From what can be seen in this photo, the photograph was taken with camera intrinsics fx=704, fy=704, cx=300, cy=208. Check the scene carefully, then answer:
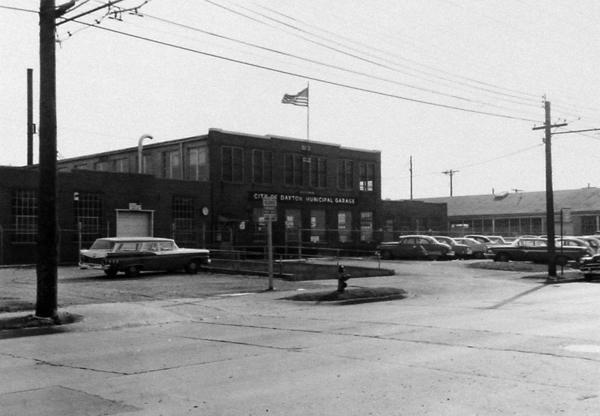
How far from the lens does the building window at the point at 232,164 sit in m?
45.6

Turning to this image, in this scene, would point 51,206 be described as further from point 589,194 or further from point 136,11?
point 589,194

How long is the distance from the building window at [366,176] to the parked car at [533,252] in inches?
622

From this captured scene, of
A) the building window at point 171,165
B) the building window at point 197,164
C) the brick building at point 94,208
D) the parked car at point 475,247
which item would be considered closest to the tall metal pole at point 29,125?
the building window at point 171,165

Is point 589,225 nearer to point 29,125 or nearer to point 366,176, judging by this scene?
point 366,176

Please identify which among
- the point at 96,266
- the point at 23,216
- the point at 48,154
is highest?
the point at 48,154

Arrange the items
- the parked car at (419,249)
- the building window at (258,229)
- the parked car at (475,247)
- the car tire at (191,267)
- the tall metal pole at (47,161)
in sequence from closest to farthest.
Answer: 1. the tall metal pole at (47,161)
2. the car tire at (191,267)
3. the parked car at (419,249)
4. the building window at (258,229)
5. the parked car at (475,247)

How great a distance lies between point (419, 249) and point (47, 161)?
31.4m

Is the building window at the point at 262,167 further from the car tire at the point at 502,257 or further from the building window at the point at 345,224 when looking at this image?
the car tire at the point at 502,257

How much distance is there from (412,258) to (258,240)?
1018 centimetres

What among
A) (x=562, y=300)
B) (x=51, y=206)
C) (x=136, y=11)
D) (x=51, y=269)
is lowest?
(x=562, y=300)

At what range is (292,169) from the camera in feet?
164

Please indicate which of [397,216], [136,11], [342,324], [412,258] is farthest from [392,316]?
[397,216]

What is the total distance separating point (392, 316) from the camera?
16.2m

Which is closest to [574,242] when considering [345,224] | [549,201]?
[549,201]
